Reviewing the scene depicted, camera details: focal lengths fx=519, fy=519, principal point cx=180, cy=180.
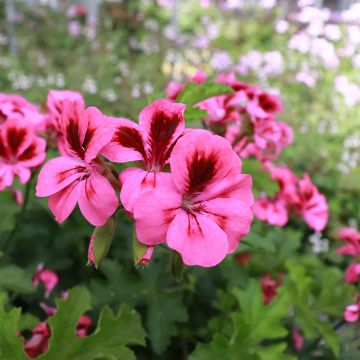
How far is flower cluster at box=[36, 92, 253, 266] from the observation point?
0.75 m

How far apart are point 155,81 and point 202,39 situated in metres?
1.51

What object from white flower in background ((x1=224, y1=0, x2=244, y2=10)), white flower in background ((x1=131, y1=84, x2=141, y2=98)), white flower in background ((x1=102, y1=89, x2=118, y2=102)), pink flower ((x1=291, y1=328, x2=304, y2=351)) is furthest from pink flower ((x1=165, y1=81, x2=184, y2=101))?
white flower in background ((x1=224, y1=0, x2=244, y2=10))

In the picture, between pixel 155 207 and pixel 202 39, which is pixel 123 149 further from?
pixel 202 39

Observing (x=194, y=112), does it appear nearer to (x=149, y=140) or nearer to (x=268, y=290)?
(x=149, y=140)

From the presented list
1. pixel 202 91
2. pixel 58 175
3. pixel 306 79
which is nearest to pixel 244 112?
pixel 202 91

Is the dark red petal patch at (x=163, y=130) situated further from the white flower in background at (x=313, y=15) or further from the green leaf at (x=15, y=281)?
the white flower in background at (x=313, y=15)

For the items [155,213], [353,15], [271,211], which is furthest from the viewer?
[353,15]

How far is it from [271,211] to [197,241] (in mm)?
778

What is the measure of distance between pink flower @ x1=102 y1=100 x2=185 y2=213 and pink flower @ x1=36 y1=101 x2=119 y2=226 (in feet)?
0.10

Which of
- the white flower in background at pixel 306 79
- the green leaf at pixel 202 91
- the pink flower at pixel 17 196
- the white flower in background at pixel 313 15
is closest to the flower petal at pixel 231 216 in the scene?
the green leaf at pixel 202 91

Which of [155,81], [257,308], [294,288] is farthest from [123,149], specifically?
[155,81]

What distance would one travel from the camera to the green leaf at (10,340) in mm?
992

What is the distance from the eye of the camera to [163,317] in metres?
1.39

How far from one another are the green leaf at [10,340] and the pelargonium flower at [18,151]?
0.95 ft
